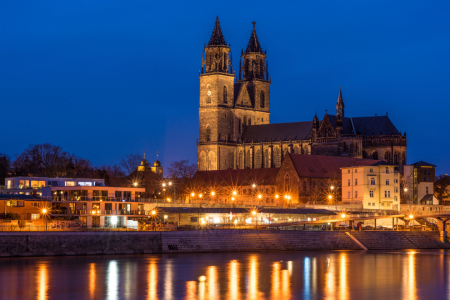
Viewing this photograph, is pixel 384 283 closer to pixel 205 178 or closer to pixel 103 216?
pixel 103 216

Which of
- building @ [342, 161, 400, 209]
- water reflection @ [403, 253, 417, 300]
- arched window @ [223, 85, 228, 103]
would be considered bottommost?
water reflection @ [403, 253, 417, 300]

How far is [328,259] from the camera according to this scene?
76.2 meters

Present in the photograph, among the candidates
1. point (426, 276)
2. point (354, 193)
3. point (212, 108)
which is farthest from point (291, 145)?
point (426, 276)

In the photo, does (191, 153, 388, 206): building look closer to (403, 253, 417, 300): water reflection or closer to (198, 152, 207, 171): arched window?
(198, 152, 207, 171): arched window

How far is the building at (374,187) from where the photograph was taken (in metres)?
122

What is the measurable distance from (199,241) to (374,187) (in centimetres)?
4837

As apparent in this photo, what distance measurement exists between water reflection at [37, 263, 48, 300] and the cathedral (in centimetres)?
10543

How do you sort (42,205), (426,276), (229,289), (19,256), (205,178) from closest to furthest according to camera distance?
(229,289) < (426,276) < (19,256) < (42,205) < (205,178)

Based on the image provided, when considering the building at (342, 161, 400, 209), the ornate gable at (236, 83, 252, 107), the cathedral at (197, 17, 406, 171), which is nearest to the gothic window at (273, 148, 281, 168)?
the cathedral at (197, 17, 406, 171)

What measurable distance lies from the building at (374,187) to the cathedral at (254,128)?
3706 cm

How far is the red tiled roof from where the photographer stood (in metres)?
136

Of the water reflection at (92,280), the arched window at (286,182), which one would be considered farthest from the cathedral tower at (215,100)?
the water reflection at (92,280)

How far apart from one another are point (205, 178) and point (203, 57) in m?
39.0

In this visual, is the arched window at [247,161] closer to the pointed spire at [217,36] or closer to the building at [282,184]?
the building at [282,184]
